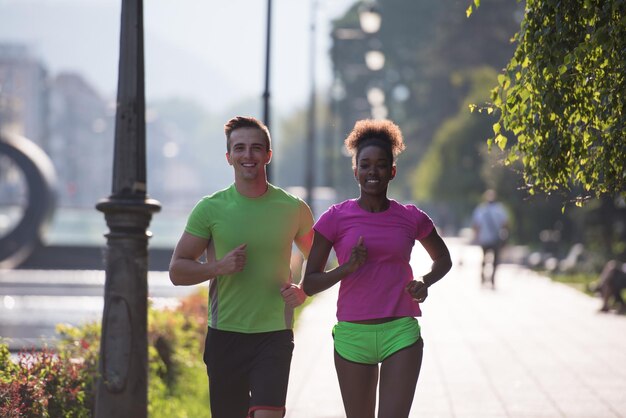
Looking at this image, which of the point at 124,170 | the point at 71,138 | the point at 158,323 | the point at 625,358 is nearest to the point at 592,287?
the point at 625,358

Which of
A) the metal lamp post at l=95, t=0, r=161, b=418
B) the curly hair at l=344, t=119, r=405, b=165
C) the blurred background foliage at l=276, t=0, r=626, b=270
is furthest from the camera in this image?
the blurred background foliage at l=276, t=0, r=626, b=270

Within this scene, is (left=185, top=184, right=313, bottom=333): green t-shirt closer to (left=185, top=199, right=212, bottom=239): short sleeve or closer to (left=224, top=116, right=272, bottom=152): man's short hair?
(left=185, top=199, right=212, bottom=239): short sleeve

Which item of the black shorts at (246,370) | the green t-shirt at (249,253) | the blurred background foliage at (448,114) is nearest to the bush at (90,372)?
the black shorts at (246,370)

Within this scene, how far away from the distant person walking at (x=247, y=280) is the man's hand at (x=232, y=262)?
116 mm

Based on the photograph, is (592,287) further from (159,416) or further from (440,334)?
(159,416)

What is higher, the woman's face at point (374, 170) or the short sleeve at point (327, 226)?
the woman's face at point (374, 170)

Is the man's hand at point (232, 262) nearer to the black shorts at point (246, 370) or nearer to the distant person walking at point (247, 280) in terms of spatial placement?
the distant person walking at point (247, 280)

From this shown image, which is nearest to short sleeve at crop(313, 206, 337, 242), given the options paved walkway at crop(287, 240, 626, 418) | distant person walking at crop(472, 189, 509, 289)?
paved walkway at crop(287, 240, 626, 418)

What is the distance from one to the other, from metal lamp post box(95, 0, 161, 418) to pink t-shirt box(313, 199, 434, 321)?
2.40 metres

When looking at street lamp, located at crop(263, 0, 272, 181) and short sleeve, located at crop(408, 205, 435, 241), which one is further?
street lamp, located at crop(263, 0, 272, 181)

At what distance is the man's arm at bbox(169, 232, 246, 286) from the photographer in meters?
6.00

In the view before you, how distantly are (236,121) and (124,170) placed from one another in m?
2.11

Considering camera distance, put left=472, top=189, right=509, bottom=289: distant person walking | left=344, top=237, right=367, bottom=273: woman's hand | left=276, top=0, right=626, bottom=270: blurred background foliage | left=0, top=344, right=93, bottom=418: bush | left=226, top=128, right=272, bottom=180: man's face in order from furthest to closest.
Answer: left=276, top=0, right=626, bottom=270: blurred background foliage, left=472, top=189, right=509, bottom=289: distant person walking, left=0, top=344, right=93, bottom=418: bush, left=226, top=128, right=272, bottom=180: man's face, left=344, top=237, right=367, bottom=273: woman's hand

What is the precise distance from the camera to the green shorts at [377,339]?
5.98 metres
